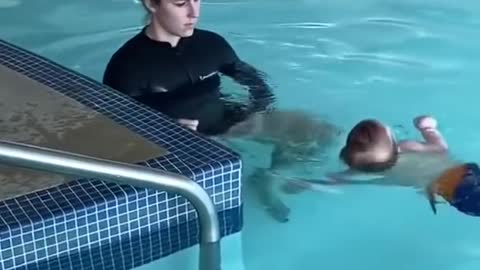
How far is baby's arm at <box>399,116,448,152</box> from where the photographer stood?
245 cm

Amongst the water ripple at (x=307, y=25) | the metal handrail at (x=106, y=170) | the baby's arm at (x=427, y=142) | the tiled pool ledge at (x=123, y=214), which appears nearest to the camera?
the metal handrail at (x=106, y=170)

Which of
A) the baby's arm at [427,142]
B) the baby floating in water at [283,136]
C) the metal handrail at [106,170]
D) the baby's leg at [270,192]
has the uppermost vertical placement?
the metal handrail at [106,170]

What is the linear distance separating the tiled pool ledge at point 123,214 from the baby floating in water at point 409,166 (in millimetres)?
373

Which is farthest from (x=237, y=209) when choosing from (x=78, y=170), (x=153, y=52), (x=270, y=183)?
(x=78, y=170)

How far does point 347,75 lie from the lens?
10.6ft

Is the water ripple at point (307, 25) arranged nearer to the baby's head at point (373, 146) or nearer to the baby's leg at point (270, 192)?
the baby's leg at point (270, 192)

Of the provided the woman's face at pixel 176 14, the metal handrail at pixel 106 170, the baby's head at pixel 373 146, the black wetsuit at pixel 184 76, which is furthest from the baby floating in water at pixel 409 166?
the metal handrail at pixel 106 170

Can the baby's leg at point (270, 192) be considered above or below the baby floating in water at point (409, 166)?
below

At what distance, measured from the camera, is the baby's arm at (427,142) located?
245 centimetres

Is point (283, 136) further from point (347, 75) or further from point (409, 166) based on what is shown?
point (347, 75)

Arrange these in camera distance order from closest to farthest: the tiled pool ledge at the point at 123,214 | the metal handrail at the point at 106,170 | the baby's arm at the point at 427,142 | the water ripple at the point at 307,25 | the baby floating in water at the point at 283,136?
the metal handrail at the point at 106,170 → the tiled pool ledge at the point at 123,214 → the baby's arm at the point at 427,142 → the baby floating in water at the point at 283,136 → the water ripple at the point at 307,25

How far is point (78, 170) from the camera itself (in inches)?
57.4

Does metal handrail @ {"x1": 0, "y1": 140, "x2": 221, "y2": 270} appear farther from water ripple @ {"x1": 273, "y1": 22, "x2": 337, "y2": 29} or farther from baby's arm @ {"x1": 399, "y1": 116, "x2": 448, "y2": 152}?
water ripple @ {"x1": 273, "y1": 22, "x2": 337, "y2": 29}

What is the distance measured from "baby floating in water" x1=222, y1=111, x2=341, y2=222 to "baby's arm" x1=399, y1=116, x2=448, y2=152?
0.22 meters
